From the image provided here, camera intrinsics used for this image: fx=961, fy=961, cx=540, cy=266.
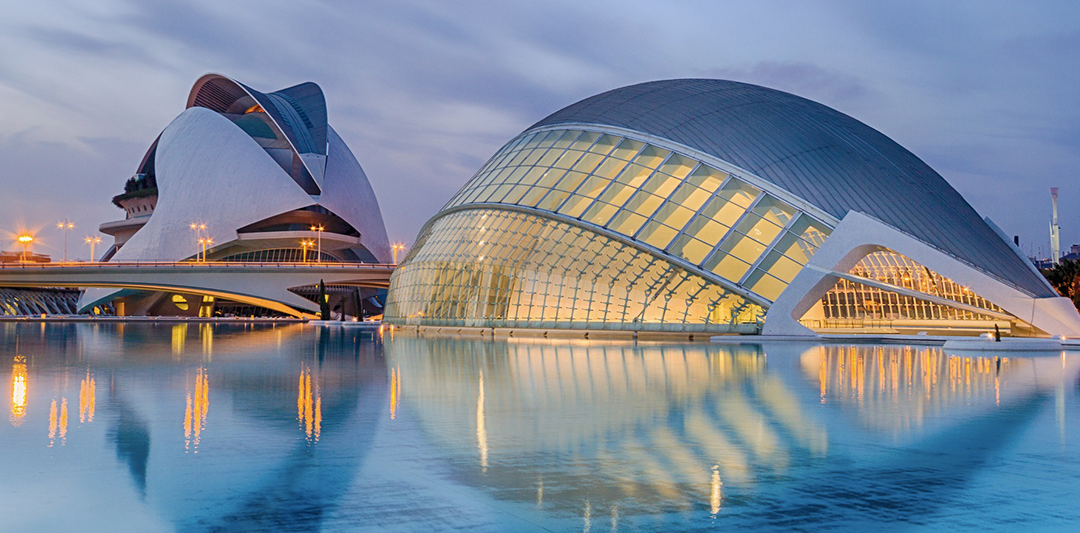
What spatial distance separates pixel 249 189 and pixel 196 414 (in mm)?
73966

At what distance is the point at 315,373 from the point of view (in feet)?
55.9

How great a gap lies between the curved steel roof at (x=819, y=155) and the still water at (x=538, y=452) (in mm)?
16374

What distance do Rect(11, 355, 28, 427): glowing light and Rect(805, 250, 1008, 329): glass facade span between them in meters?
24.4

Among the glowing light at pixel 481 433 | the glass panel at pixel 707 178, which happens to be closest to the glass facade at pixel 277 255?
the glass panel at pixel 707 178

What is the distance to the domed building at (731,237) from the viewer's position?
3064 centimetres

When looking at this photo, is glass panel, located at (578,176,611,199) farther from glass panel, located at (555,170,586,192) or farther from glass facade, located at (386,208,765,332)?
glass facade, located at (386,208,765,332)

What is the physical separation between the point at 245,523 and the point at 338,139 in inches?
3506

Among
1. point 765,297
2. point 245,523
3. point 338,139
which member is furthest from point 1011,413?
point 338,139

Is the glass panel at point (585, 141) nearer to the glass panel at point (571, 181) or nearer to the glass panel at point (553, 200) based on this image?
the glass panel at point (571, 181)

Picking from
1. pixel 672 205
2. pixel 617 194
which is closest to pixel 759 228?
pixel 672 205

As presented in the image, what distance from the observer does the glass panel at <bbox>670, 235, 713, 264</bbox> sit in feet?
103

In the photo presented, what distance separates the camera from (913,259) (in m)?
30.3

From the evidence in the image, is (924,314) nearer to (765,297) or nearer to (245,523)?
(765,297)

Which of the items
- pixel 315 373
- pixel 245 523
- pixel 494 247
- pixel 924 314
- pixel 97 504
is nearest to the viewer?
pixel 245 523
